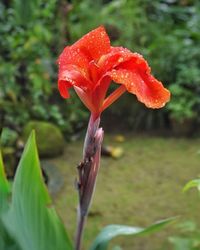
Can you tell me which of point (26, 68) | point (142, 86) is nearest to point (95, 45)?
point (142, 86)

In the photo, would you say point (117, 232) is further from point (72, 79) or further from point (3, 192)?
point (72, 79)

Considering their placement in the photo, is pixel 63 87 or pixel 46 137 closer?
pixel 63 87

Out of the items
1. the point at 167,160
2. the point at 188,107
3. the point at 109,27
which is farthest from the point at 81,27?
the point at 167,160

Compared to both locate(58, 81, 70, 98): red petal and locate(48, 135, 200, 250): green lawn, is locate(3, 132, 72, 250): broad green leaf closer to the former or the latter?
locate(58, 81, 70, 98): red petal

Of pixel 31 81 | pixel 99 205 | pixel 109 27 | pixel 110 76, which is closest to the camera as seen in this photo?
pixel 110 76

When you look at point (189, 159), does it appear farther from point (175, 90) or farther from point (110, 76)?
point (110, 76)

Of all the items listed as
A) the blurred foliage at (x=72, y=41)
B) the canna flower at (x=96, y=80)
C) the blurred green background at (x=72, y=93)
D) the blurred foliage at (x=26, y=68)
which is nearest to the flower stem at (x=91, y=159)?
the canna flower at (x=96, y=80)
